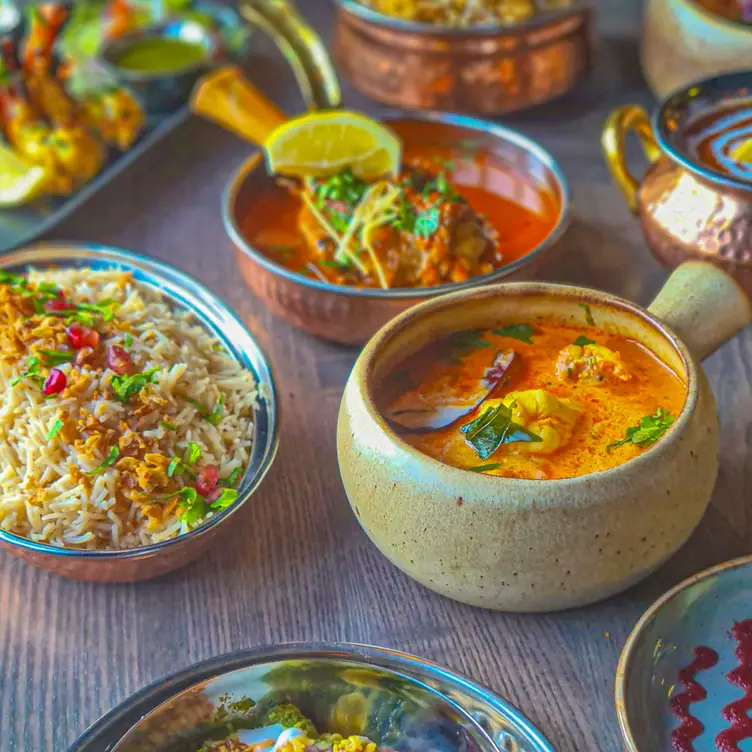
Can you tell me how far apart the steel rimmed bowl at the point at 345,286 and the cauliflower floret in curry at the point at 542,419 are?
33cm

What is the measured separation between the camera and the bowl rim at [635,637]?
106 centimetres

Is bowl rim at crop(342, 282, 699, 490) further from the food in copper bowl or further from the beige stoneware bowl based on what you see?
the food in copper bowl

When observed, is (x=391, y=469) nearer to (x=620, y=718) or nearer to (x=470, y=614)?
(x=470, y=614)

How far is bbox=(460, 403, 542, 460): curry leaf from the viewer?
3.85ft

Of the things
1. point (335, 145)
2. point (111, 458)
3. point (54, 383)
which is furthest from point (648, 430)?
point (335, 145)

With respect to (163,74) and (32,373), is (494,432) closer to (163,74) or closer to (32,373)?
(32,373)

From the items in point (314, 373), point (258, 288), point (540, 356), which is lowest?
point (314, 373)

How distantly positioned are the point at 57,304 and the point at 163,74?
41.5 inches

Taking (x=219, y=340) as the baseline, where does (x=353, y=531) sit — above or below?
below

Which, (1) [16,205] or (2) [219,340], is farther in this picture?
(1) [16,205]

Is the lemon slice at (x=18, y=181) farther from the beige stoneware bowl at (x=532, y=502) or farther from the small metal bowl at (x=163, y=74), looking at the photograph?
the beige stoneware bowl at (x=532, y=502)

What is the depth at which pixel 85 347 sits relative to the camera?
1.43m

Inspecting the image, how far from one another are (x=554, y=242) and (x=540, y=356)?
40 cm

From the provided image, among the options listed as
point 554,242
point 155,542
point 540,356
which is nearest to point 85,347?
point 155,542
